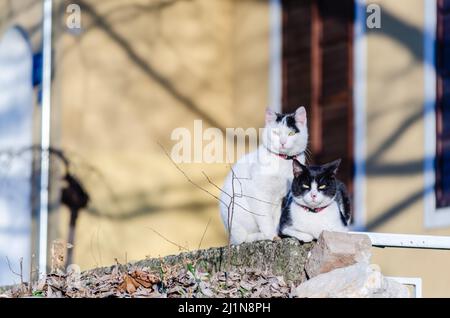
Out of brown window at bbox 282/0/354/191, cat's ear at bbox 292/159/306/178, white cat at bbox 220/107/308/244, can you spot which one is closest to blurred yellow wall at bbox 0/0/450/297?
brown window at bbox 282/0/354/191

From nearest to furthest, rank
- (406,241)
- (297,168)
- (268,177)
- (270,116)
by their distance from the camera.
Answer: (406,241) → (297,168) → (268,177) → (270,116)

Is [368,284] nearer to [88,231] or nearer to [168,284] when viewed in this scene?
[168,284]

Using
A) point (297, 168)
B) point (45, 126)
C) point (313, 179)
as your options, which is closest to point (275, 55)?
point (45, 126)

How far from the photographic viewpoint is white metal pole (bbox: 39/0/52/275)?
7.22 metres

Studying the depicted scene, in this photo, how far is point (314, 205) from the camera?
15.8ft

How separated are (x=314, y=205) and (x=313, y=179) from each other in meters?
0.13

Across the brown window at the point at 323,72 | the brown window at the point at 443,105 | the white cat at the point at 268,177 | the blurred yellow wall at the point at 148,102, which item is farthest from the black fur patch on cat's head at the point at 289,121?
the blurred yellow wall at the point at 148,102

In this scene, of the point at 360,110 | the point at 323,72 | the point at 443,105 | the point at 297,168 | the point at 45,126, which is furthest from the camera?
the point at 323,72

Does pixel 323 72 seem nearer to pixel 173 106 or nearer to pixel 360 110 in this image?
pixel 360 110

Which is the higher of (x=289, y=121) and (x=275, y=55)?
(x=275, y=55)

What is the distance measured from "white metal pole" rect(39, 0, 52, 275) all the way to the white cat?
2.26 metres

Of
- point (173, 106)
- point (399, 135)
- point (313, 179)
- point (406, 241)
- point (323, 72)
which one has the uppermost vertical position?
point (323, 72)

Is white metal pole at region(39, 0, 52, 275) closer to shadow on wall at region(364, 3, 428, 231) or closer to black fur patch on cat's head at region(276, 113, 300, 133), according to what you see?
shadow on wall at region(364, 3, 428, 231)
